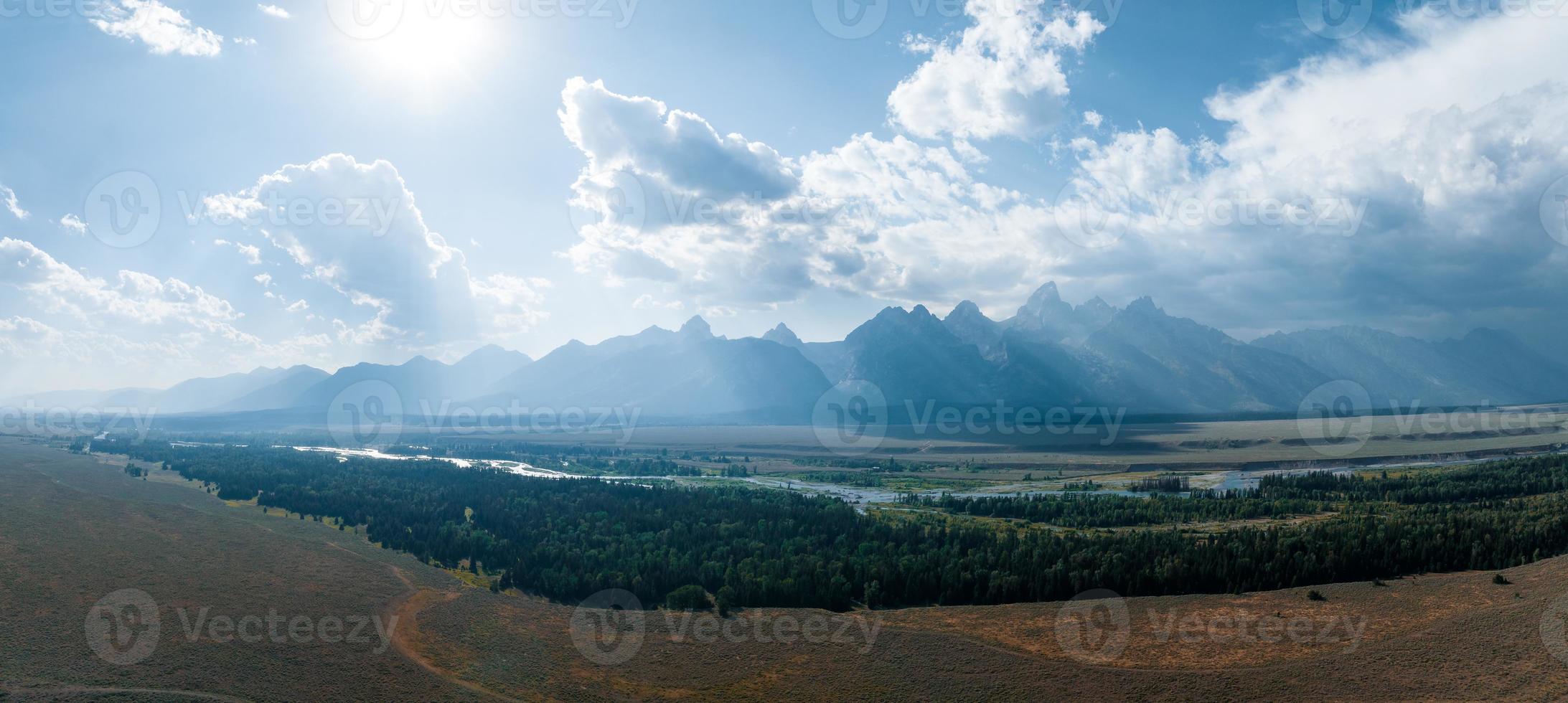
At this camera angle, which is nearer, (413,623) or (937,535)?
(413,623)

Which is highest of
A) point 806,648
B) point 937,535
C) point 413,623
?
point 937,535

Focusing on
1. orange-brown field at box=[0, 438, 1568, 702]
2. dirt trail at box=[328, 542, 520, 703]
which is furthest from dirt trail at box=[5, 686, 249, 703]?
dirt trail at box=[328, 542, 520, 703]

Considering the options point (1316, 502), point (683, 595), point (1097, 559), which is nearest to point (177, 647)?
point (683, 595)

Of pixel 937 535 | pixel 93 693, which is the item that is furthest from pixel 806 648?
pixel 93 693

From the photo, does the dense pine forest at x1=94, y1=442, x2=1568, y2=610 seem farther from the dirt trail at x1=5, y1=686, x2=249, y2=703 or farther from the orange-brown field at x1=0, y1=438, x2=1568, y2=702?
the dirt trail at x1=5, y1=686, x2=249, y2=703

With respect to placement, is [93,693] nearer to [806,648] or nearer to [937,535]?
[806,648]
